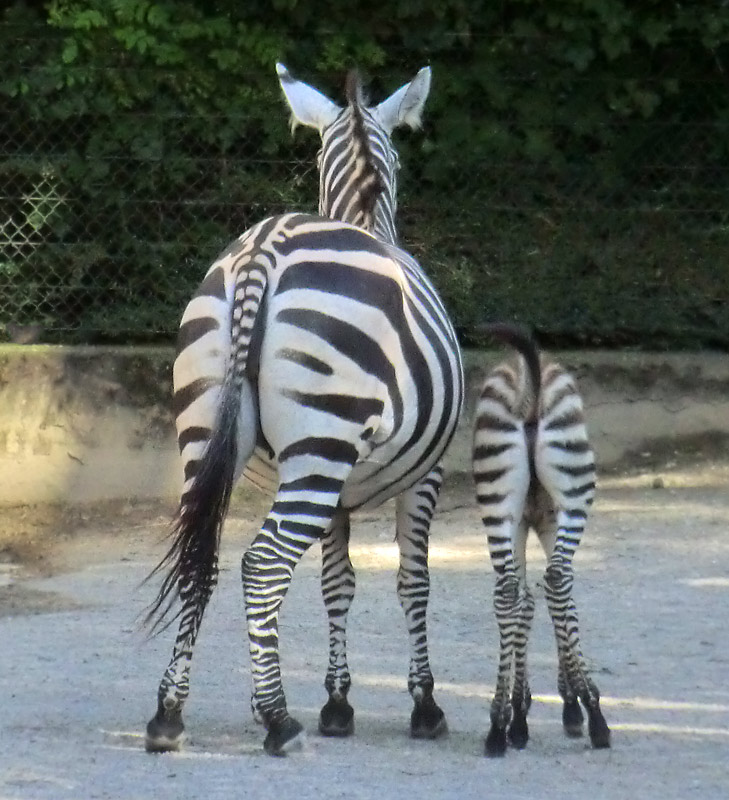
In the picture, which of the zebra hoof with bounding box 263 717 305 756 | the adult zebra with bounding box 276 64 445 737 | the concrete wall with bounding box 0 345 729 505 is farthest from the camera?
the concrete wall with bounding box 0 345 729 505

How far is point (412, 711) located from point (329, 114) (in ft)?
9.07

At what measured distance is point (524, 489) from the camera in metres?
4.83

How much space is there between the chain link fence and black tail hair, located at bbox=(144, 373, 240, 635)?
194 inches

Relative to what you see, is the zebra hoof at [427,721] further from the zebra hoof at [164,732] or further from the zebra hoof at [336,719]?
the zebra hoof at [164,732]

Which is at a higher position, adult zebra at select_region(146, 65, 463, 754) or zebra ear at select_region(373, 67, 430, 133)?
zebra ear at select_region(373, 67, 430, 133)

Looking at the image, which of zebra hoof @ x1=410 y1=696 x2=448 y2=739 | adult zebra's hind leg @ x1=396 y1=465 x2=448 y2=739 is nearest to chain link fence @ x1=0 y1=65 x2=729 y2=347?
adult zebra's hind leg @ x1=396 y1=465 x2=448 y2=739

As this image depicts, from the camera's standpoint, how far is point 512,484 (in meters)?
4.81

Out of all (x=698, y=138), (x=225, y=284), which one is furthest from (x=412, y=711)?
(x=698, y=138)

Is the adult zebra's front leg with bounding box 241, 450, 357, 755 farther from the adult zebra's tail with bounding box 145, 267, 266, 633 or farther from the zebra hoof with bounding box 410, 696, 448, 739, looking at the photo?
the zebra hoof with bounding box 410, 696, 448, 739

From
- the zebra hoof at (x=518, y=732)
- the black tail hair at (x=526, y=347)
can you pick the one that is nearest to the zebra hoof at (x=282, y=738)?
the zebra hoof at (x=518, y=732)

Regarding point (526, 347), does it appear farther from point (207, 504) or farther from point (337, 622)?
point (337, 622)

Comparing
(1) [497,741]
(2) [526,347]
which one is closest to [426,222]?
(2) [526,347]

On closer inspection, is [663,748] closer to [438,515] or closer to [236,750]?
[236,750]

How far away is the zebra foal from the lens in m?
4.80
